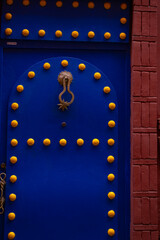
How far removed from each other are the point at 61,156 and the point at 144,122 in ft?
2.29

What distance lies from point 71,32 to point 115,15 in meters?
0.39

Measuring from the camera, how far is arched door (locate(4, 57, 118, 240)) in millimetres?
2398

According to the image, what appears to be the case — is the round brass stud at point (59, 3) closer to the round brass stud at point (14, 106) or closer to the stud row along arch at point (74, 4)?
the stud row along arch at point (74, 4)

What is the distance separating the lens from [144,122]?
2.45m

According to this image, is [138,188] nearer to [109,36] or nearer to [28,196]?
[28,196]

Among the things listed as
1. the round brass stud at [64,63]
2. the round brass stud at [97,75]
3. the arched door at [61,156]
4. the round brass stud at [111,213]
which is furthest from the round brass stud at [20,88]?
the round brass stud at [111,213]

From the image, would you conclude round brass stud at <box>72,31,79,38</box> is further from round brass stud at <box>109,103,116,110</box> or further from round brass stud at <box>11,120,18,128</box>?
round brass stud at <box>11,120,18,128</box>

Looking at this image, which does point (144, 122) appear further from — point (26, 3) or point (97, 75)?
point (26, 3)

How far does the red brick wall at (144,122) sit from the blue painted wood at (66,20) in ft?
0.46

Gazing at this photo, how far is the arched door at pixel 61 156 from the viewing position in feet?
7.87

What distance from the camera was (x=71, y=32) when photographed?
2504 millimetres

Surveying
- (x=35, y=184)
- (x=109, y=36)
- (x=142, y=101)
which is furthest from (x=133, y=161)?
(x=109, y=36)

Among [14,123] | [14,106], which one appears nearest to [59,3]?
[14,106]

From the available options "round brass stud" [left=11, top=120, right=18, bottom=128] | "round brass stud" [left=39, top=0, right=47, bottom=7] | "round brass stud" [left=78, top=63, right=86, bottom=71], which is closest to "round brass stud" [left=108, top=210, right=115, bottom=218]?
"round brass stud" [left=11, top=120, right=18, bottom=128]
